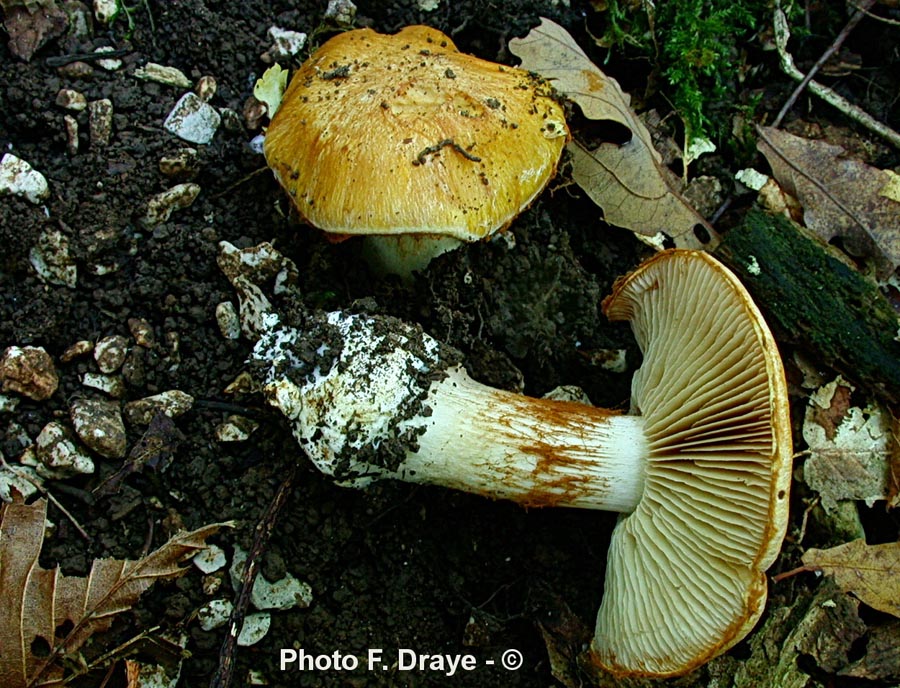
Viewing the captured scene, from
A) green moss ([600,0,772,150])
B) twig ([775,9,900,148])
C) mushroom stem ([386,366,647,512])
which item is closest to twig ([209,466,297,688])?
mushroom stem ([386,366,647,512])

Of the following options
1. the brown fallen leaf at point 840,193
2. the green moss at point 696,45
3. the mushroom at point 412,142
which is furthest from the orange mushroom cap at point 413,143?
the brown fallen leaf at point 840,193

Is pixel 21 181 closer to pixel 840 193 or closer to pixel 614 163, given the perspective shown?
pixel 614 163

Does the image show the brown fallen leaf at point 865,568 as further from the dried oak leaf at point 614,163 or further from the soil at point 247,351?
the dried oak leaf at point 614,163

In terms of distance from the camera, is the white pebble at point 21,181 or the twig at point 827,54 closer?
the white pebble at point 21,181

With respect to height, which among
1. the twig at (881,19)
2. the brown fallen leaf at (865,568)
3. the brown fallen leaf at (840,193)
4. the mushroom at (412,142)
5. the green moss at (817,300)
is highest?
the twig at (881,19)

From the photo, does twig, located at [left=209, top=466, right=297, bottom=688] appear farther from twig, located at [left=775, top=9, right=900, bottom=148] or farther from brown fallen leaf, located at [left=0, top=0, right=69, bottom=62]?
twig, located at [left=775, top=9, right=900, bottom=148]

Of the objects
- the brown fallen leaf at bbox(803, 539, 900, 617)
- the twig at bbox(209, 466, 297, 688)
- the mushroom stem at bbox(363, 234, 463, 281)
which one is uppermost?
the mushroom stem at bbox(363, 234, 463, 281)

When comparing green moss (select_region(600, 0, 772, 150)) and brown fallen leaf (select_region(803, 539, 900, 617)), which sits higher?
green moss (select_region(600, 0, 772, 150))
